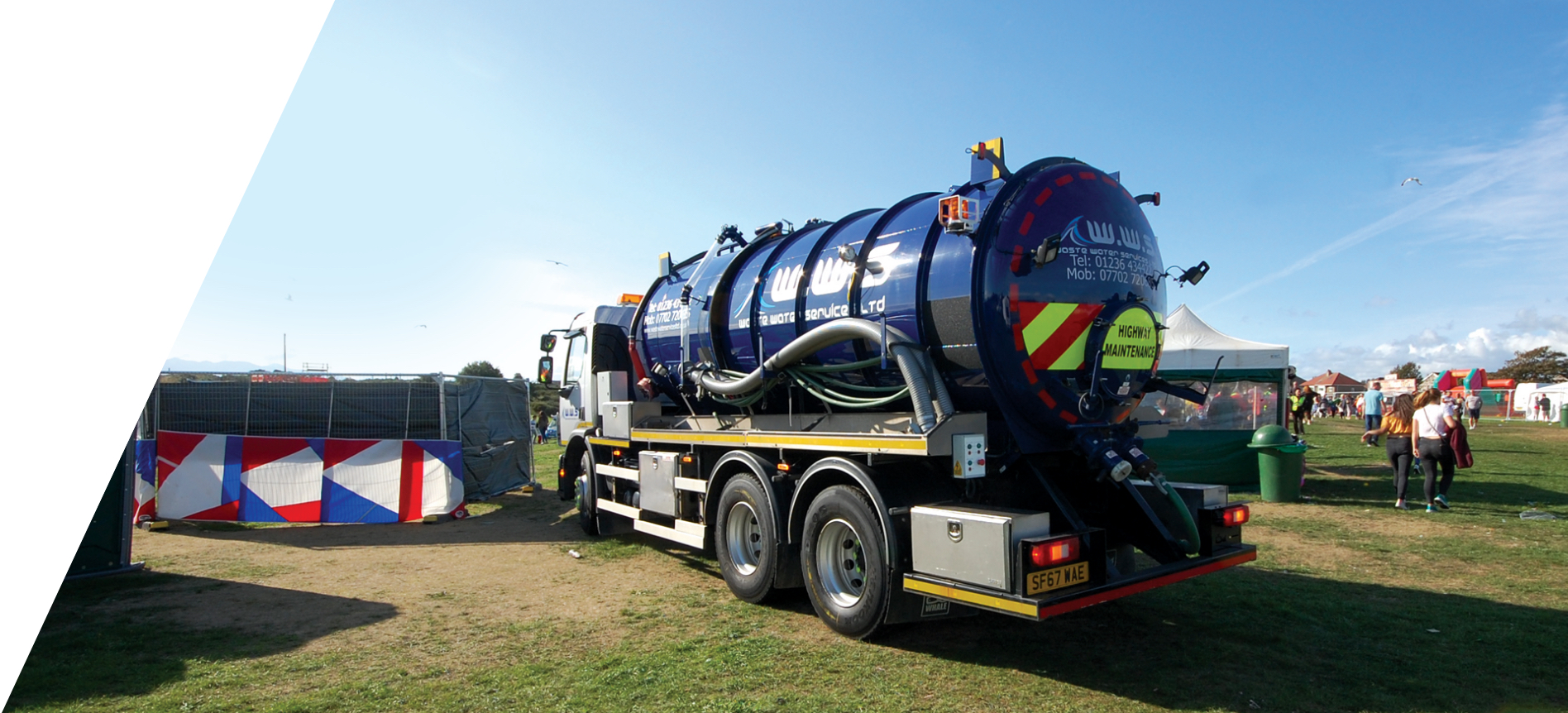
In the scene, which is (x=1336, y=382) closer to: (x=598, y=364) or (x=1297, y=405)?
(x=1297, y=405)

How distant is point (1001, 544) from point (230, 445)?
1105cm

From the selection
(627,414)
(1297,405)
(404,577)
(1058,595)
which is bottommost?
(404,577)

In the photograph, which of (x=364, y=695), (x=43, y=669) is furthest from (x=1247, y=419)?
(x=43, y=669)

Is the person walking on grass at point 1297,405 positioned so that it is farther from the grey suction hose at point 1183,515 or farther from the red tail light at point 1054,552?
the red tail light at point 1054,552

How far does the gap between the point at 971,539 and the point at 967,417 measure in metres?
0.86

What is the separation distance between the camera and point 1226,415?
13711 mm

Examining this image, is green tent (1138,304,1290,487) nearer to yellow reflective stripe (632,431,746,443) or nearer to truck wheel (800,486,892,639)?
yellow reflective stripe (632,431,746,443)

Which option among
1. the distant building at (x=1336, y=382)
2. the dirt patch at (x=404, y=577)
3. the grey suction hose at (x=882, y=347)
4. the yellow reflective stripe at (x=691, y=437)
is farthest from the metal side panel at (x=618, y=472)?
the distant building at (x=1336, y=382)

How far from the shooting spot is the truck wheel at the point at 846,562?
5.30 m

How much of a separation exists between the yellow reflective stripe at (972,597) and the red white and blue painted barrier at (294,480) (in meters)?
8.68

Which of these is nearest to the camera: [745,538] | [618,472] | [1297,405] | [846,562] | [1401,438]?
[846,562]

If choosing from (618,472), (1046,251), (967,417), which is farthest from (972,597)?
(618,472)

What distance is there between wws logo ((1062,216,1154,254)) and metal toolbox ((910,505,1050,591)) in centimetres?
194

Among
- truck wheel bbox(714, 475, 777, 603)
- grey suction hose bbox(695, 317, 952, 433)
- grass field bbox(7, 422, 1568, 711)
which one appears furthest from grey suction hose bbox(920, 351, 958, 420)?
truck wheel bbox(714, 475, 777, 603)
